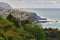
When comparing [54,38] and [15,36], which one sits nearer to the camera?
[15,36]

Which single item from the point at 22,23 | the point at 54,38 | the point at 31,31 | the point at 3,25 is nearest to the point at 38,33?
the point at 31,31

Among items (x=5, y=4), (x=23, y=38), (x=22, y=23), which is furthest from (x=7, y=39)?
(x=5, y=4)

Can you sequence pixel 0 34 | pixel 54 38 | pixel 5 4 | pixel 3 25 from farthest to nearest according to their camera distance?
pixel 5 4, pixel 54 38, pixel 3 25, pixel 0 34

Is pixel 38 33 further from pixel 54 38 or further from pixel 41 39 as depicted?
pixel 54 38

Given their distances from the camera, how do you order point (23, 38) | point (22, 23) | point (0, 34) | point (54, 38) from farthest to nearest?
point (54, 38) → point (22, 23) → point (23, 38) → point (0, 34)

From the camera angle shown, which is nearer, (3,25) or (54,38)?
(3,25)

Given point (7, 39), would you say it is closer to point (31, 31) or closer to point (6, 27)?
point (6, 27)

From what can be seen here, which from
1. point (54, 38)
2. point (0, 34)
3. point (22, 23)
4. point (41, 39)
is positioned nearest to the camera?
point (0, 34)

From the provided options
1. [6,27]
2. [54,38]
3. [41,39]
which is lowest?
[54,38]

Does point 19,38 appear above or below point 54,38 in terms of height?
above
